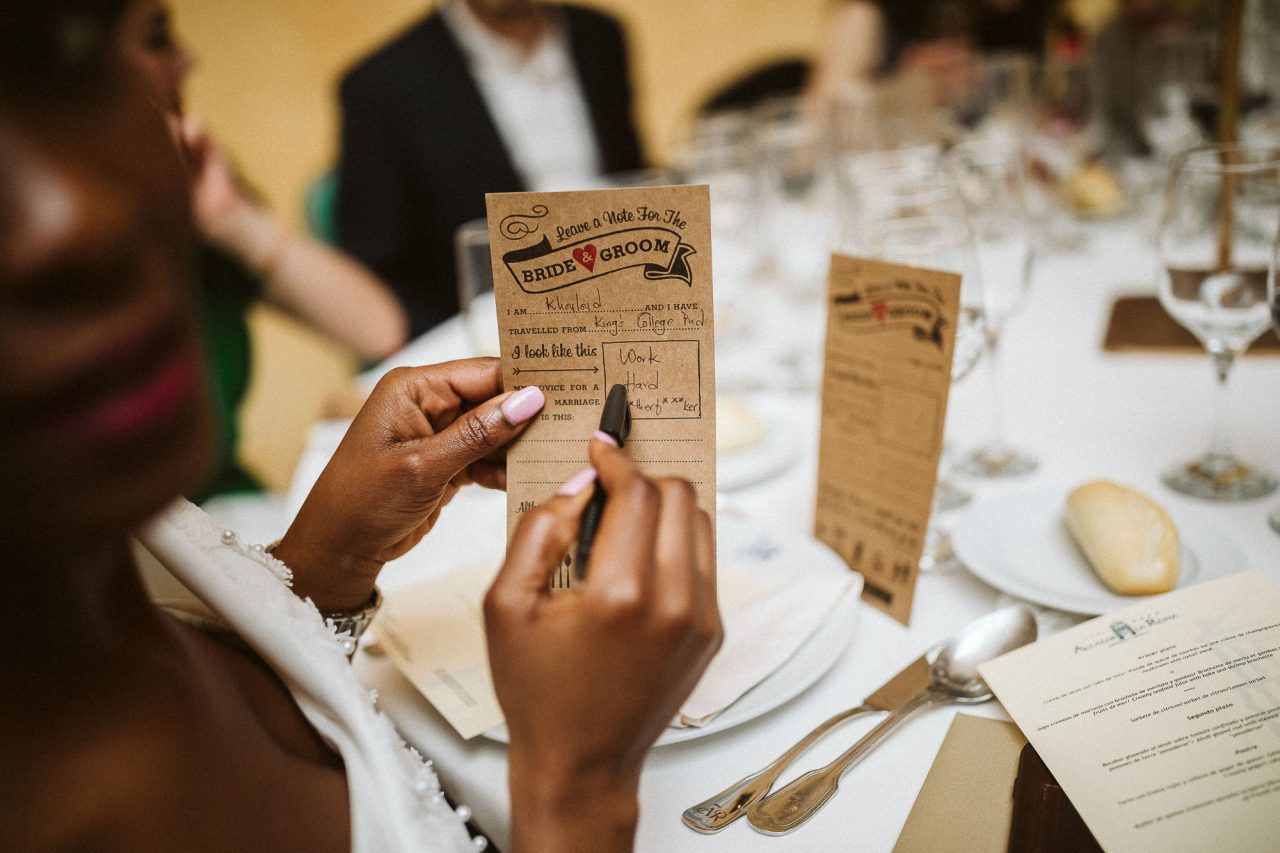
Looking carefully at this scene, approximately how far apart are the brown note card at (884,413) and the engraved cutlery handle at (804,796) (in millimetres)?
156

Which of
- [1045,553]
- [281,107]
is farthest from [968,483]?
[281,107]

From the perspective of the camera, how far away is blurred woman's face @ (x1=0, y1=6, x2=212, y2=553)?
10.2 inches

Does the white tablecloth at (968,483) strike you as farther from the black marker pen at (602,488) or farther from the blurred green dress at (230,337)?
the blurred green dress at (230,337)

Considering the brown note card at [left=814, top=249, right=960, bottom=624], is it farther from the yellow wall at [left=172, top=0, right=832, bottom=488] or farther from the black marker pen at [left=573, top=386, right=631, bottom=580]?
the yellow wall at [left=172, top=0, right=832, bottom=488]

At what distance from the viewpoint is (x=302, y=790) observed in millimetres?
457

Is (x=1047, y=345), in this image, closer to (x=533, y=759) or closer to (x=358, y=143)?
(x=533, y=759)

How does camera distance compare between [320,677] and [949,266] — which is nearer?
[320,677]

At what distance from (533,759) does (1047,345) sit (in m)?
0.94

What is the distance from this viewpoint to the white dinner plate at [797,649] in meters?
0.52

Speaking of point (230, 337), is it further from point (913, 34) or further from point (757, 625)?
point (913, 34)

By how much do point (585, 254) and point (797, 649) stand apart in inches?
11.3

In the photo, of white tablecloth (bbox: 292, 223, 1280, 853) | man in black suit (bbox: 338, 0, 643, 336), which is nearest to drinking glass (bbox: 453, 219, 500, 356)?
white tablecloth (bbox: 292, 223, 1280, 853)

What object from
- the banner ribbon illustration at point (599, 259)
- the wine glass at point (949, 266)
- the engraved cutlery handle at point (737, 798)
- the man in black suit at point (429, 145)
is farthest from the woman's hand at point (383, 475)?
the man in black suit at point (429, 145)

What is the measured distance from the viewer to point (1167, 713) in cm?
48
